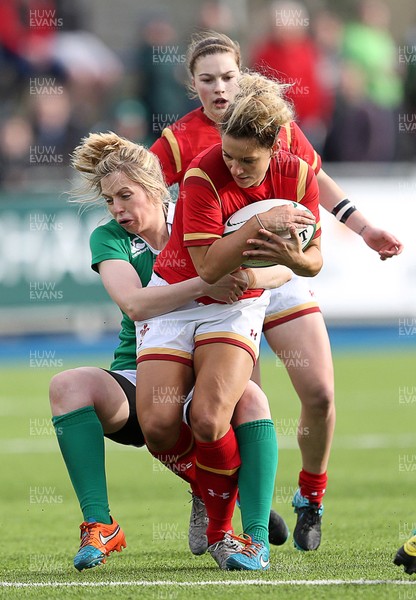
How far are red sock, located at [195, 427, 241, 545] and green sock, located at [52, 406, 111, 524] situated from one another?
42 centimetres

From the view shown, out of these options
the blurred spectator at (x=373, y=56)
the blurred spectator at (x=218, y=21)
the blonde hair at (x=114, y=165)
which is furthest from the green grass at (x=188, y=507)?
the blurred spectator at (x=373, y=56)

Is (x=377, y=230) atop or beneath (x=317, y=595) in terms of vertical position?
atop

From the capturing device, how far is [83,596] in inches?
175

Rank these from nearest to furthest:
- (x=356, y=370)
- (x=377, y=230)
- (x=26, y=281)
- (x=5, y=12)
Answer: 1. (x=377, y=230)
2. (x=356, y=370)
3. (x=26, y=281)
4. (x=5, y=12)

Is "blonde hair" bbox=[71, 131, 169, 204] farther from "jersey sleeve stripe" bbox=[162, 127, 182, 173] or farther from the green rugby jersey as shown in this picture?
"jersey sleeve stripe" bbox=[162, 127, 182, 173]

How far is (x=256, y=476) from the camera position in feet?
16.7

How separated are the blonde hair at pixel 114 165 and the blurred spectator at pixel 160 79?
32.5 ft

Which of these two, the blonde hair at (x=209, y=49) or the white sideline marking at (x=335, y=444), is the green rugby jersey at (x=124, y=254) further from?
the white sideline marking at (x=335, y=444)

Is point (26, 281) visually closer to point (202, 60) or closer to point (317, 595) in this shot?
point (202, 60)

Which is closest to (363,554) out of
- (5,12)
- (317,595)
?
(317,595)

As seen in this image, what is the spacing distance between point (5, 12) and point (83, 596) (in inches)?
515

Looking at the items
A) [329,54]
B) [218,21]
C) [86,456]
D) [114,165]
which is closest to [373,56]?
[329,54]

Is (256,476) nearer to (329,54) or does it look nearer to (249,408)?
(249,408)

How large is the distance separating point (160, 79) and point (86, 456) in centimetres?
1095
